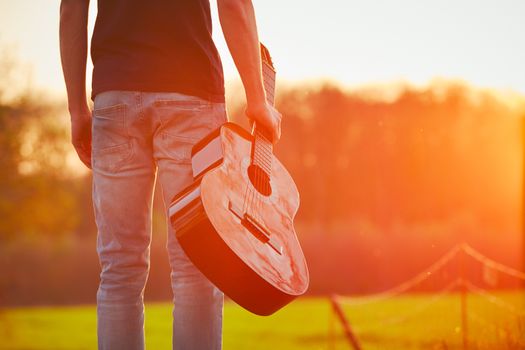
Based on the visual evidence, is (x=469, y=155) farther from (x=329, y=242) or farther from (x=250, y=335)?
(x=250, y=335)

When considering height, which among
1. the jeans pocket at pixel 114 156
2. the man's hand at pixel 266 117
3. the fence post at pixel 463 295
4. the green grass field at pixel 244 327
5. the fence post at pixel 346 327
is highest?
the man's hand at pixel 266 117

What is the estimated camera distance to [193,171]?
2.08 m

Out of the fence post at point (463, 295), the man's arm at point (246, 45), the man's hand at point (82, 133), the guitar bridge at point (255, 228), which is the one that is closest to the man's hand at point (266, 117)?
the man's arm at point (246, 45)

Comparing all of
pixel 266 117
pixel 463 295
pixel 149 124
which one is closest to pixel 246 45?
pixel 266 117

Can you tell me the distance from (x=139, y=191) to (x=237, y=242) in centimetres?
33

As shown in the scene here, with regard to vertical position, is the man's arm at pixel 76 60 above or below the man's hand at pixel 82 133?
above

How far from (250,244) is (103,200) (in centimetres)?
45

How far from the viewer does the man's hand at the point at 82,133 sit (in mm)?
2312

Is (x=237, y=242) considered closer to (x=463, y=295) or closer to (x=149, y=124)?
(x=149, y=124)

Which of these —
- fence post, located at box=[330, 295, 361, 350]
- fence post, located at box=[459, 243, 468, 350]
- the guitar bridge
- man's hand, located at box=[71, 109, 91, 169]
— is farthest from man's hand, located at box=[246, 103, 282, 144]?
fence post, located at box=[330, 295, 361, 350]

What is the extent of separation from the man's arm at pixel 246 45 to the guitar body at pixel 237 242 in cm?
12

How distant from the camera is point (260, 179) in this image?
235 cm

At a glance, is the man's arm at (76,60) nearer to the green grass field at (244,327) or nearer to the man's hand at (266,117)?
the man's hand at (266,117)

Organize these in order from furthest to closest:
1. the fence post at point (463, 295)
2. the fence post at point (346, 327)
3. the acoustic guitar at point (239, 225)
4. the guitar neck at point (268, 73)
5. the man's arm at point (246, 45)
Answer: the fence post at point (346, 327) < the fence post at point (463, 295) < the guitar neck at point (268, 73) < the man's arm at point (246, 45) < the acoustic guitar at point (239, 225)
